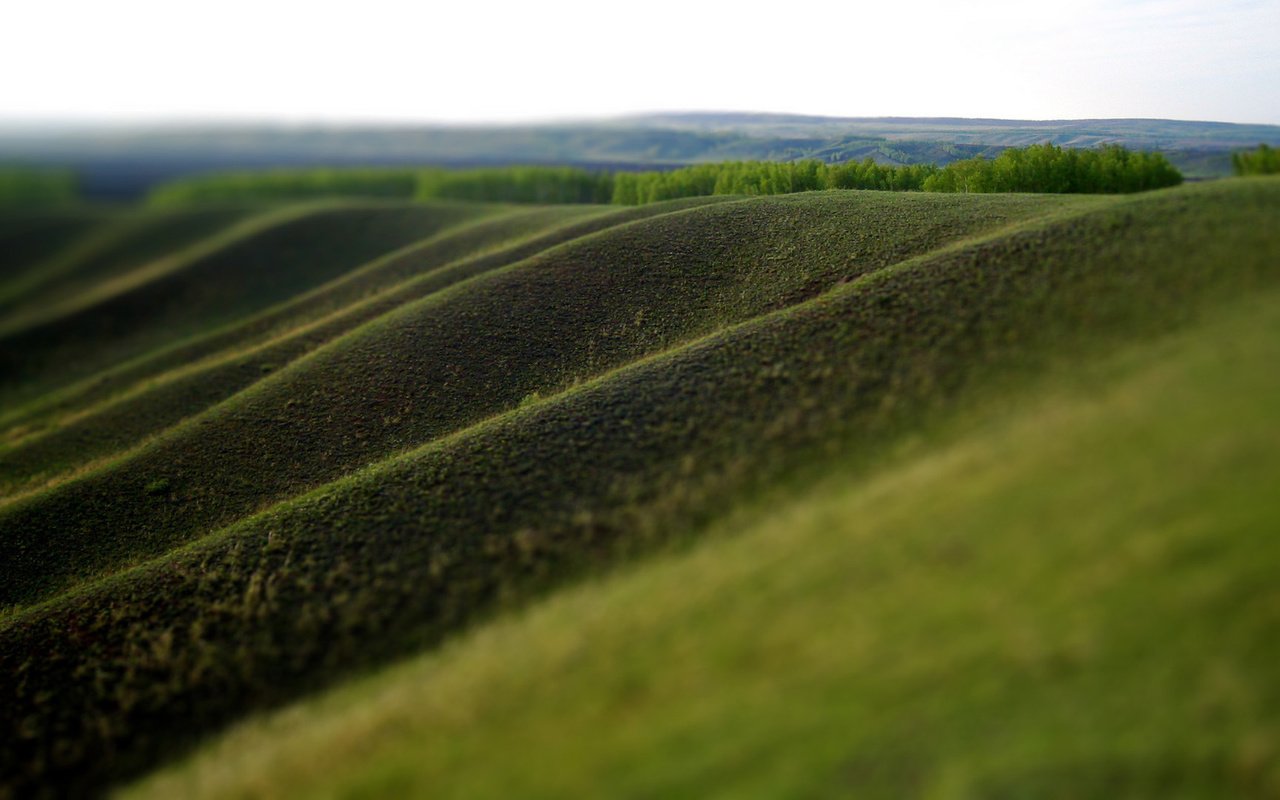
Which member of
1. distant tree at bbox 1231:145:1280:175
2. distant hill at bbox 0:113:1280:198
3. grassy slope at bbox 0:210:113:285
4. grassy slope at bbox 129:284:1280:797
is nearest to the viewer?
grassy slope at bbox 129:284:1280:797

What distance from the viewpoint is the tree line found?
45.7 metres

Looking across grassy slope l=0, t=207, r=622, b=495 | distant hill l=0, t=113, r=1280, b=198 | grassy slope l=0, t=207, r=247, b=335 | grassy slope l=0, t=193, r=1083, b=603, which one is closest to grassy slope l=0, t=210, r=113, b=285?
grassy slope l=0, t=207, r=247, b=335

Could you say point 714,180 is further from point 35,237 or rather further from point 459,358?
point 35,237

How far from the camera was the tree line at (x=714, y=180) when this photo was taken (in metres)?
45.7

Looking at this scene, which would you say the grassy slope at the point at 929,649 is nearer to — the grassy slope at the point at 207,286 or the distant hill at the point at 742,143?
the distant hill at the point at 742,143

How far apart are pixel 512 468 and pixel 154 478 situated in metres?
21.1

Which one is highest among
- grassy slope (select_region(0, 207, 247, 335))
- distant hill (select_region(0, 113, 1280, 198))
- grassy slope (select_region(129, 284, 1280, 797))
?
distant hill (select_region(0, 113, 1280, 198))

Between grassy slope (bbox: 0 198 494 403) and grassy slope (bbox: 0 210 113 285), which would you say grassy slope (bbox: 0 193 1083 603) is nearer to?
grassy slope (bbox: 0 198 494 403)

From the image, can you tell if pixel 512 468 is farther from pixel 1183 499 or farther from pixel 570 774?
pixel 1183 499

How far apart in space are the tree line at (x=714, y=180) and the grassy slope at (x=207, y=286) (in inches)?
1057

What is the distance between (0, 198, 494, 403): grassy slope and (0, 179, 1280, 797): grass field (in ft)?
100

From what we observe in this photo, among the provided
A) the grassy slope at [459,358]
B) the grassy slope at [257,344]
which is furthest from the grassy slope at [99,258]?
the grassy slope at [459,358]

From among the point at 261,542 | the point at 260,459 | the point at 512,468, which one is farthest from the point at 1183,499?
the point at 260,459

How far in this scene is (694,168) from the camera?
81375mm
